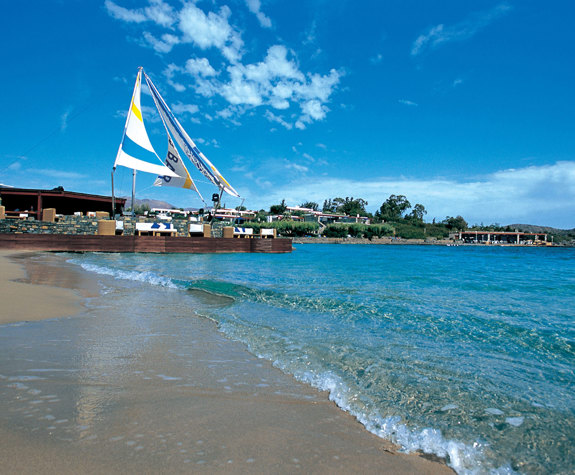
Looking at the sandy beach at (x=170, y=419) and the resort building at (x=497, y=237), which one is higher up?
the resort building at (x=497, y=237)

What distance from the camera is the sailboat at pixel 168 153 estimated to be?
38938 millimetres

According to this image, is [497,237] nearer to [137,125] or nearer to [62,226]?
[137,125]

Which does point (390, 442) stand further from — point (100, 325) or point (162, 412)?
point (100, 325)

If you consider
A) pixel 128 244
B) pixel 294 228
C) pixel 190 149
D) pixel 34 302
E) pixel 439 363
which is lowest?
pixel 128 244

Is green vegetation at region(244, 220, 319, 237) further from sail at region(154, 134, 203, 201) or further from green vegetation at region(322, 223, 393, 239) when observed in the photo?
sail at region(154, 134, 203, 201)

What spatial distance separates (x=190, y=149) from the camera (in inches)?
1606

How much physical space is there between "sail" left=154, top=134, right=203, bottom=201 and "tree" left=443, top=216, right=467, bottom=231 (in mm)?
136334

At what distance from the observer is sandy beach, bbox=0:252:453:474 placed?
2072 mm

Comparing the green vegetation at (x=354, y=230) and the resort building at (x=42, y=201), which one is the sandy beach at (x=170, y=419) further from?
the green vegetation at (x=354, y=230)

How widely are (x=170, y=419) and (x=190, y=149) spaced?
1628 inches

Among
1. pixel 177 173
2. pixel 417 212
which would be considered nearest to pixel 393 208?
pixel 417 212

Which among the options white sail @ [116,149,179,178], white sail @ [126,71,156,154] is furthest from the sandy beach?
white sail @ [126,71,156,154]

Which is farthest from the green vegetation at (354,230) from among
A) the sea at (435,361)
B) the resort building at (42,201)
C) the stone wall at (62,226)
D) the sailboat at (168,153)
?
the sea at (435,361)

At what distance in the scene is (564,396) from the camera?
11.5 ft
